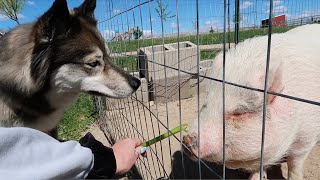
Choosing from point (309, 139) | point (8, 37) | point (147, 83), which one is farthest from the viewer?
point (147, 83)

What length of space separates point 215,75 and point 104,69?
2.57 feet

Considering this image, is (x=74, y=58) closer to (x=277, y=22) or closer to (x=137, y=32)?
(x=137, y=32)

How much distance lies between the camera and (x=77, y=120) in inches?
187

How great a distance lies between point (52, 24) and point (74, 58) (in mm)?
277

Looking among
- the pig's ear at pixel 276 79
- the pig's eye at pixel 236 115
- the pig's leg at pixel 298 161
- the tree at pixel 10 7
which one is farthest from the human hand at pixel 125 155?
the tree at pixel 10 7

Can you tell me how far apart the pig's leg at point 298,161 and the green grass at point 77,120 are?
2706mm

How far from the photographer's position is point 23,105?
2.13 meters

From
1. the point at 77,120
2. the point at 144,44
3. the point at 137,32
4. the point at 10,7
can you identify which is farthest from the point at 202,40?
the point at 10,7

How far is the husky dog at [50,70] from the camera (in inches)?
80.8

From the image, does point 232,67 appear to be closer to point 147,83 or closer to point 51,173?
point 51,173

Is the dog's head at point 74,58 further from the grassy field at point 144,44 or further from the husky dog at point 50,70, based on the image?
the grassy field at point 144,44

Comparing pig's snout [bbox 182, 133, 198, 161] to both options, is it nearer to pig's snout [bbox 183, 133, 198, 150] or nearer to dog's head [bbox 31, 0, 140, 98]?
pig's snout [bbox 183, 133, 198, 150]

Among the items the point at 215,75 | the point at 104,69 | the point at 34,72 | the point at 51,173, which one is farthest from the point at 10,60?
the point at 51,173

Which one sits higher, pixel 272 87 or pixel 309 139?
pixel 272 87
